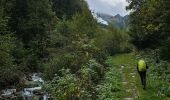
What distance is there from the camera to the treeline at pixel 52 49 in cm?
2497

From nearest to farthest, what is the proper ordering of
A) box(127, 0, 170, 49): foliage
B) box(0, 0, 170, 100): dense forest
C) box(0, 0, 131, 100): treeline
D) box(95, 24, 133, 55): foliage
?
box(0, 0, 131, 100): treeline → box(0, 0, 170, 100): dense forest → box(127, 0, 170, 49): foliage → box(95, 24, 133, 55): foliage

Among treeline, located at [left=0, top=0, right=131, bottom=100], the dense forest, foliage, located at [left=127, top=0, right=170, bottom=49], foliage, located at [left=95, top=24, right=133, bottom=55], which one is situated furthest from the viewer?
foliage, located at [left=95, top=24, right=133, bottom=55]

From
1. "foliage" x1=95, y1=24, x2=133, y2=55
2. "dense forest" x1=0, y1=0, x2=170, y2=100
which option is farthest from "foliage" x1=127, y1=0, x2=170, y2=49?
"foliage" x1=95, y1=24, x2=133, y2=55

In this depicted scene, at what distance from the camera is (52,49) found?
157 ft

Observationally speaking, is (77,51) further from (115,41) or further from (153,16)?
(115,41)

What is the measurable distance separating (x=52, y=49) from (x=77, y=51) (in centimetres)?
956

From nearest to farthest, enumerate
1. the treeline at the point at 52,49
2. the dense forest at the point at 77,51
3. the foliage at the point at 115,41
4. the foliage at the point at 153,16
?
the treeline at the point at 52,49 → the dense forest at the point at 77,51 → the foliage at the point at 153,16 → the foliage at the point at 115,41

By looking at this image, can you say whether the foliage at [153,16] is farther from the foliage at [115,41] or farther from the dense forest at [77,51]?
the foliage at [115,41]

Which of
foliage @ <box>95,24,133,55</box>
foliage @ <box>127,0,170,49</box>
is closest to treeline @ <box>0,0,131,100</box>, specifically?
foliage @ <box>95,24,133,55</box>

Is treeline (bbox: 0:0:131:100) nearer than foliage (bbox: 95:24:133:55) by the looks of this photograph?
Yes

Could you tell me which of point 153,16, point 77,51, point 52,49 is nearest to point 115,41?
point 52,49

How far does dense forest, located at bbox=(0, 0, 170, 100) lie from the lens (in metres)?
25.5

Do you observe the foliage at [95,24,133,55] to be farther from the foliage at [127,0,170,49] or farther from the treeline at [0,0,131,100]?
the foliage at [127,0,170,49]

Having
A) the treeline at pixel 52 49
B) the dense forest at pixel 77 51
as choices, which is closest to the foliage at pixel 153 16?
the dense forest at pixel 77 51
